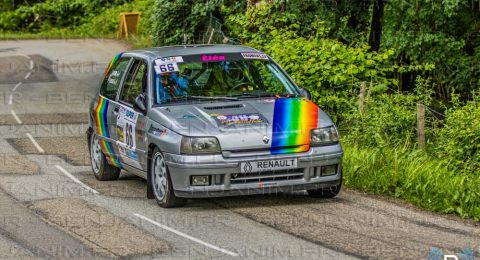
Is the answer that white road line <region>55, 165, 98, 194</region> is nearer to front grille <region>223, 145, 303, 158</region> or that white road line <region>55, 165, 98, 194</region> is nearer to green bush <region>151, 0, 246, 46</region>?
front grille <region>223, 145, 303, 158</region>

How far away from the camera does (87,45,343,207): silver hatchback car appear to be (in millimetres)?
11023

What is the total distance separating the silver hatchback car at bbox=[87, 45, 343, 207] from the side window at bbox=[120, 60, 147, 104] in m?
0.02

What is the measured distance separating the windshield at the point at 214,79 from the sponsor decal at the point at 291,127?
26.4 inches

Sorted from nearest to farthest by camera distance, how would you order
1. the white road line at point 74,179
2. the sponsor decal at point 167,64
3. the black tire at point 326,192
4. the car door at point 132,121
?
1. the black tire at point 326,192
2. the car door at point 132,121
3. the sponsor decal at point 167,64
4. the white road line at point 74,179

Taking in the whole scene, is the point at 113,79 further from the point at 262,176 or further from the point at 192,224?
the point at 192,224

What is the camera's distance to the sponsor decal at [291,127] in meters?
11.1

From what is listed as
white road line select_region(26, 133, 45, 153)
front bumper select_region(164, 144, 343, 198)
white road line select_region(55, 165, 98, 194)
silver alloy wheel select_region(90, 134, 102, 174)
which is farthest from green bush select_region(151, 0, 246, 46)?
front bumper select_region(164, 144, 343, 198)

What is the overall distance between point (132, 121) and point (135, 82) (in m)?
0.67

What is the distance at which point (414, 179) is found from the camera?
1230 cm

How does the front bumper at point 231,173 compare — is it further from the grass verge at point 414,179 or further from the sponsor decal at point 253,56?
the sponsor decal at point 253,56

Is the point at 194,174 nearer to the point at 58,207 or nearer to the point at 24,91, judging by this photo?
the point at 58,207

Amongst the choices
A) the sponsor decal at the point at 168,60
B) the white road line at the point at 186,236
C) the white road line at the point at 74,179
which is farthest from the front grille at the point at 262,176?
the white road line at the point at 74,179

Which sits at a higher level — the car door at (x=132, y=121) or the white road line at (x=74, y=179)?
the car door at (x=132, y=121)

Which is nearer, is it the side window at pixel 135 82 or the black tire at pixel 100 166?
the side window at pixel 135 82
